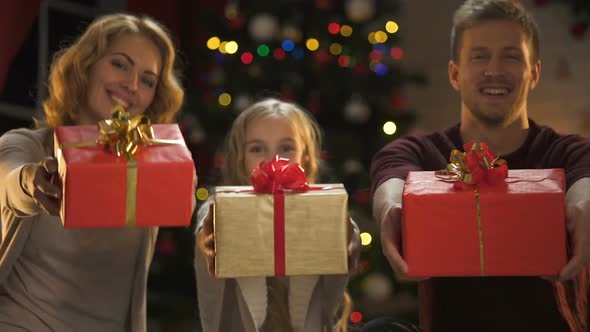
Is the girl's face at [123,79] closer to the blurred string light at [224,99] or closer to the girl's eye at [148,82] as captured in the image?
the girl's eye at [148,82]

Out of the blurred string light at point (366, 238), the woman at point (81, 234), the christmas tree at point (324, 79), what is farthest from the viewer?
the christmas tree at point (324, 79)

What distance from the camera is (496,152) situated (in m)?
2.16

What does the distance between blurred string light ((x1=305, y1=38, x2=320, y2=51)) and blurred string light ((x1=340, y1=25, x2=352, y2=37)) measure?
0.12 metres

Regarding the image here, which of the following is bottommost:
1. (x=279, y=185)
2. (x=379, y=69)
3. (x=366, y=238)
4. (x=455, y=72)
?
(x=366, y=238)

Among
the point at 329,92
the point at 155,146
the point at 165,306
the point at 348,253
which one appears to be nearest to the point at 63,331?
the point at 155,146

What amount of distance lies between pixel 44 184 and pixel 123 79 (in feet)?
1.56

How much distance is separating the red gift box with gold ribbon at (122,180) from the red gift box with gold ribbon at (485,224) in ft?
1.66

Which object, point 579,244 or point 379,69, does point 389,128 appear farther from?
point 579,244

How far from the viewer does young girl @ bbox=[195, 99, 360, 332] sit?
83.6 inches

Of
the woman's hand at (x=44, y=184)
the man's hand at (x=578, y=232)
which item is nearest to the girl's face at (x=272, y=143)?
the woman's hand at (x=44, y=184)

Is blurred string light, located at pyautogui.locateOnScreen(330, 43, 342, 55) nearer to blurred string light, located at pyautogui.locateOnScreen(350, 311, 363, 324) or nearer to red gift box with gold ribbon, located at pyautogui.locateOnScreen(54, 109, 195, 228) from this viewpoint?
blurred string light, located at pyautogui.locateOnScreen(350, 311, 363, 324)

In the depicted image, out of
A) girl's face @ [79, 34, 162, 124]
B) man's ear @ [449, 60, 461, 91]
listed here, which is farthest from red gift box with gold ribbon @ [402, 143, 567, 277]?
girl's face @ [79, 34, 162, 124]

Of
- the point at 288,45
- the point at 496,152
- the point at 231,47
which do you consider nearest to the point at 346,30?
the point at 288,45

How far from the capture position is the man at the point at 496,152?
2.01 m
